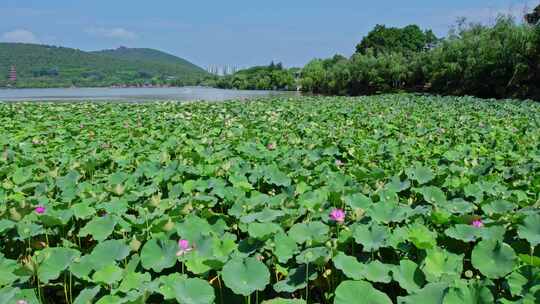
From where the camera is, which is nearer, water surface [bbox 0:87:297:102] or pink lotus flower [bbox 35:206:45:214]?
pink lotus flower [bbox 35:206:45:214]

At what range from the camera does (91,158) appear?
3.55 metres

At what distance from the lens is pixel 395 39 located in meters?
65.2

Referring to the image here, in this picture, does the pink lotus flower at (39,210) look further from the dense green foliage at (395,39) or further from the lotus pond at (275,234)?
the dense green foliage at (395,39)

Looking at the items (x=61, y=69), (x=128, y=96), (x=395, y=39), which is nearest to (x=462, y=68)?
(x=128, y=96)

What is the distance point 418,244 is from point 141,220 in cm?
107

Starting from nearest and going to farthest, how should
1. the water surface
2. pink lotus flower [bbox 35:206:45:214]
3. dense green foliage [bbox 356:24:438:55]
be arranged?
pink lotus flower [bbox 35:206:45:214] → the water surface → dense green foliage [bbox 356:24:438:55]

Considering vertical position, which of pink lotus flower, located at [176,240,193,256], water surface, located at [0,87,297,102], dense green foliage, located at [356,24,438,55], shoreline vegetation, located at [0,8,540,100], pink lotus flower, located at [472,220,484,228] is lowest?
water surface, located at [0,87,297,102]

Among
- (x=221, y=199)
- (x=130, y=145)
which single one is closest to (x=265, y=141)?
(x=130, y=145)

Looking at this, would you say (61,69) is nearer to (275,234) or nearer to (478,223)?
(275,234)

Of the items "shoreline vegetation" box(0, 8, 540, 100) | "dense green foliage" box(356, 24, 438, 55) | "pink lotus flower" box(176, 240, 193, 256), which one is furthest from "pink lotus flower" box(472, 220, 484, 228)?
"dense green foliage" box(356, 24, 438, 55)

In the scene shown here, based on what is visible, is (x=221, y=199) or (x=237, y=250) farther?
(x=221, y=199)

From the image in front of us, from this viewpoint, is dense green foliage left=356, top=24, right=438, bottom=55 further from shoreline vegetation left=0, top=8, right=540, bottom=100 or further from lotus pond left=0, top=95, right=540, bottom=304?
lotus pond left=0, top=95, right=540, bottom=304

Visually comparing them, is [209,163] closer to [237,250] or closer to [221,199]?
[221,199]

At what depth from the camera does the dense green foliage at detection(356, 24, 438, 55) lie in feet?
212
